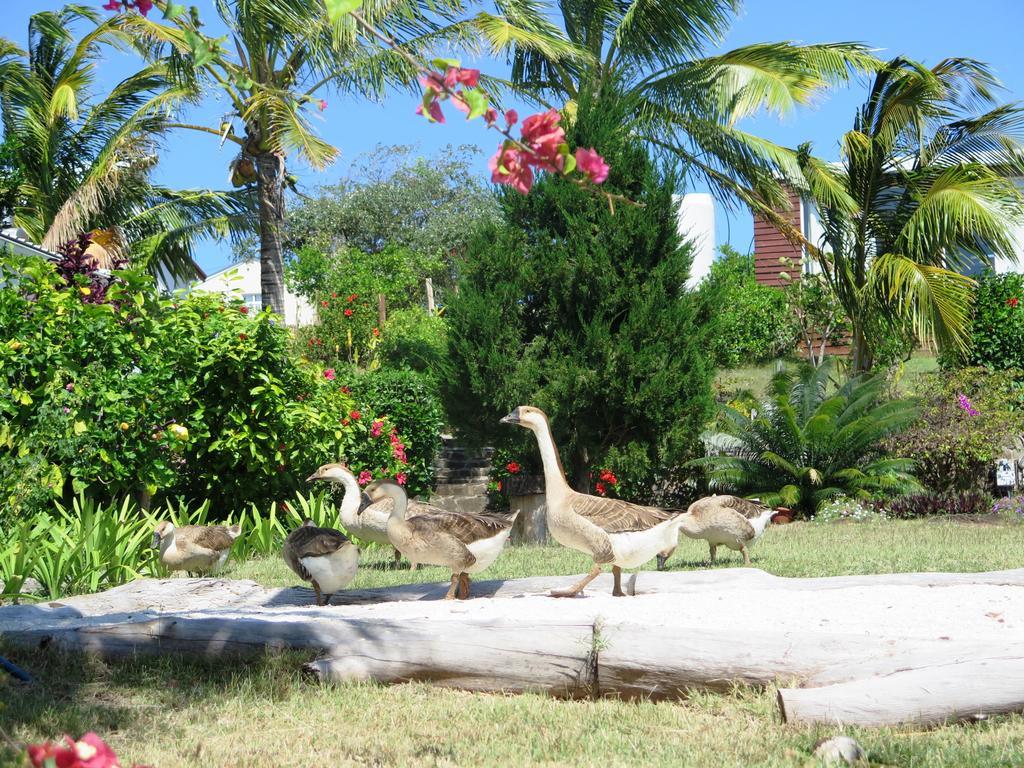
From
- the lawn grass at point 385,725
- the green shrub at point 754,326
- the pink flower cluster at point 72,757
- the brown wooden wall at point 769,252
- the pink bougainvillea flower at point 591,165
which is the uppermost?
the brown wooden wall at point 769,252

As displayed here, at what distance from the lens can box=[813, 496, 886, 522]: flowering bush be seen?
15117 millimetres

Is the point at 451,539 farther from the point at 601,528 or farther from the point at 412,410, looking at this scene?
the point at 412,410

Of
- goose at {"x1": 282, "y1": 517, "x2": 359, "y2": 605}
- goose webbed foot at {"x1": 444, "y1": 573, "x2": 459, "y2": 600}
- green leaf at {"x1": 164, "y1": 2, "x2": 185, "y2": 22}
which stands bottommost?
goose webbed foot at {"x1": 444, "y1": 573, "x2": 459, "y2": 600}

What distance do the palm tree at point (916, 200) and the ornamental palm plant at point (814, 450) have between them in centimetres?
205

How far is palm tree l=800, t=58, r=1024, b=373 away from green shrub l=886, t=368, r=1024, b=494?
814 mm

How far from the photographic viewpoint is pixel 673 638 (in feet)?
17.1

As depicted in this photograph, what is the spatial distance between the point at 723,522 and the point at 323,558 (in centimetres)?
389

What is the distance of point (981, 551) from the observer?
1045cm

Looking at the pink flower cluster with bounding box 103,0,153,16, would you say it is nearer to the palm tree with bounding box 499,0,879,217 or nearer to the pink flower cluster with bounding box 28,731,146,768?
the pink flower cluster with bounding box 28,731,146,768

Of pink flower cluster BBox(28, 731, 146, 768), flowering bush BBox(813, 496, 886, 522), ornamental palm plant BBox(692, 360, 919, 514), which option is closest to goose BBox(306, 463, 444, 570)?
pink flower cluster BBox(28, 731, 146, 768)

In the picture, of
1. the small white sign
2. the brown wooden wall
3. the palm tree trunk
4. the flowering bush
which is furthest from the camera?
the brown wooden wall

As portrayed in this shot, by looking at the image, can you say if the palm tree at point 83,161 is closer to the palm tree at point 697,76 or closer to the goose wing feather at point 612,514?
the palm tree at point 697,76

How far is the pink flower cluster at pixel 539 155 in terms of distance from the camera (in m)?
2.99

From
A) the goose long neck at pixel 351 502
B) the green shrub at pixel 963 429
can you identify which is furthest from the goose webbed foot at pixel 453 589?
the green shrub at pixel 963 429
